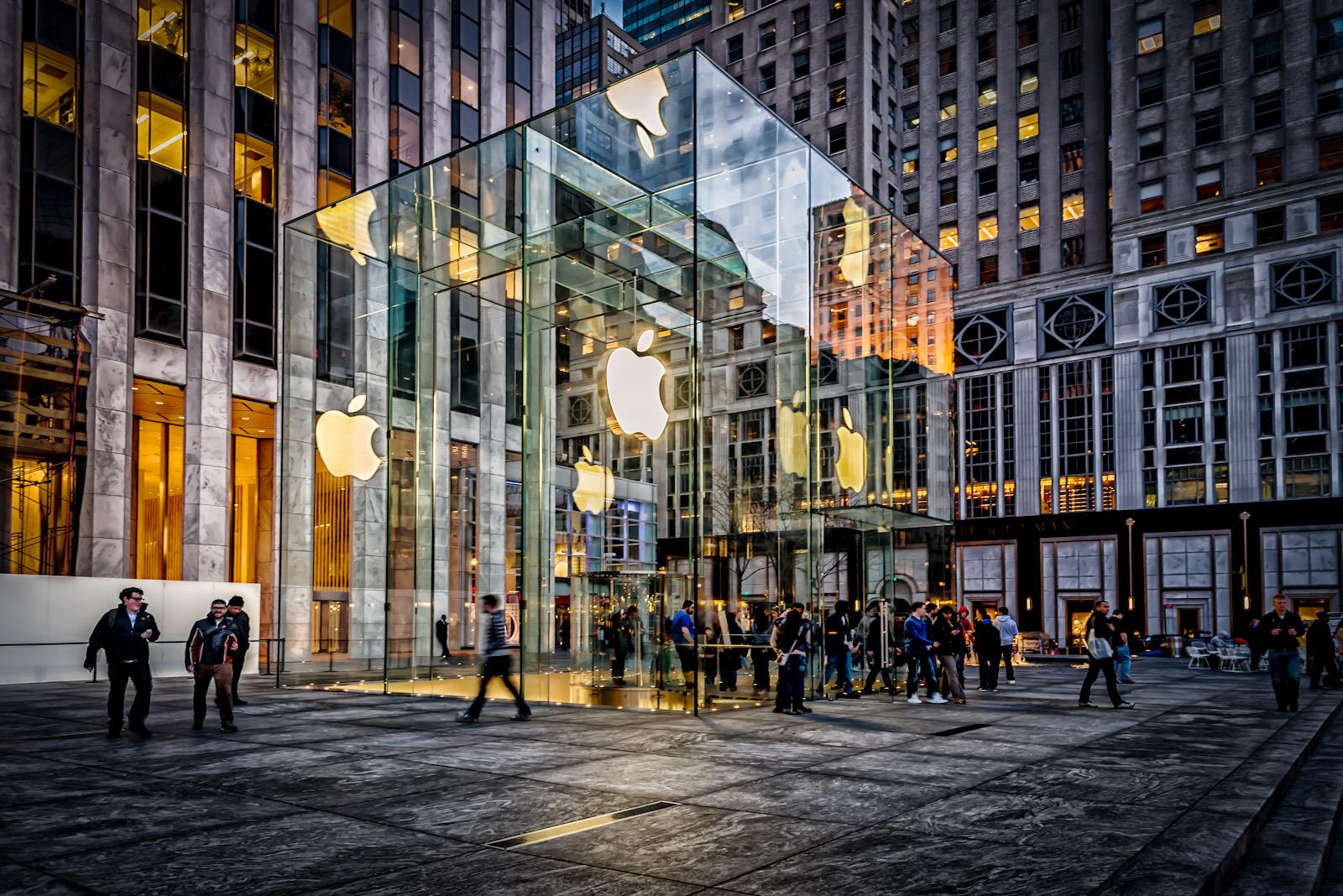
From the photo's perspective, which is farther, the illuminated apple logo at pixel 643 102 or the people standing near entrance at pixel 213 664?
the illuminated apple logo at pixel 643 102

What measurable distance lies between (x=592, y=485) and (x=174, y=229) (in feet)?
53.4

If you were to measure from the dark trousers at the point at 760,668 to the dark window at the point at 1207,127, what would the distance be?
4881 cm

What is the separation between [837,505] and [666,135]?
293 inches

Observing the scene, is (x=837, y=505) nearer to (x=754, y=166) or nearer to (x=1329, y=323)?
(x=754, y=166)

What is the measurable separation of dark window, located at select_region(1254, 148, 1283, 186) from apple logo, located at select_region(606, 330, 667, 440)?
151 ft

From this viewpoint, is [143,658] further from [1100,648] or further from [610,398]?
[1100,648]

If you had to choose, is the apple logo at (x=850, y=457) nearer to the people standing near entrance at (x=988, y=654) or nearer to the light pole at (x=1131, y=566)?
the people standing near entrance at (x=988, y=654)

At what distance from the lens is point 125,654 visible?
40.2 feet

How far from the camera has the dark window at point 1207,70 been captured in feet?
174

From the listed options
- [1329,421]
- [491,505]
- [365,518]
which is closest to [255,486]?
[491,505]

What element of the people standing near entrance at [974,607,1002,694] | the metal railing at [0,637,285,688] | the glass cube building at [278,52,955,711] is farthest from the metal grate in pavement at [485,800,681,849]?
Answer: the people standing near entrance at [974,607,1002,694]

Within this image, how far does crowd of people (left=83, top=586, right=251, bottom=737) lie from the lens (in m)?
12.2

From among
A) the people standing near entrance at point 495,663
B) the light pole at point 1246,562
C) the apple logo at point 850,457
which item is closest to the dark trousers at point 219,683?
the people standing near entrance at point 495,663

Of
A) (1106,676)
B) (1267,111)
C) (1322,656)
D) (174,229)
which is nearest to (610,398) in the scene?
(1106,676)
